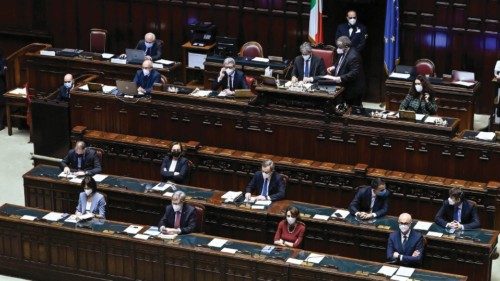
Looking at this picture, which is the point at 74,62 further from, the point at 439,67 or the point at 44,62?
the point at 439,67

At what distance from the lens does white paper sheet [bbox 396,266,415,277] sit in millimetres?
15586

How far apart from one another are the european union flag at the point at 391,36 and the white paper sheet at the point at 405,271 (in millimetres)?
6553

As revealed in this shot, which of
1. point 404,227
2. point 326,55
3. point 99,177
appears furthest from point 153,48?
point 404,227

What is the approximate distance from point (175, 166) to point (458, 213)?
4.49 metres

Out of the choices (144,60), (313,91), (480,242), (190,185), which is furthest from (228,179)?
(480,242)

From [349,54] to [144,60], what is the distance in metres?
3.81

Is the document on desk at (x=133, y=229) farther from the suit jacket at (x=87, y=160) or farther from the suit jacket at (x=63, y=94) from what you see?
the suit jacket at (x=63, y=94)

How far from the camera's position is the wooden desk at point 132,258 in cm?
1588

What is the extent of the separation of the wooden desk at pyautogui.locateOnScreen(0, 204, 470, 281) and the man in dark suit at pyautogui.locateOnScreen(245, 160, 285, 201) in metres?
1.39

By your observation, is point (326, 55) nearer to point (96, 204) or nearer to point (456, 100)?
point (456, 100)

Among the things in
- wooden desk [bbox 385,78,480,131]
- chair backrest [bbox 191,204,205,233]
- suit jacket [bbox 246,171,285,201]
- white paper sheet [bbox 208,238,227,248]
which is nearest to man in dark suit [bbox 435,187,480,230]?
suit jacket [bbox 246,171,285,201]

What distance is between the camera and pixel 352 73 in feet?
65.0

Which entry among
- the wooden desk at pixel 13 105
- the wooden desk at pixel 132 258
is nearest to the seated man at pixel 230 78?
the wooden desk at pixel 132 258

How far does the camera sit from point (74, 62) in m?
22.8
